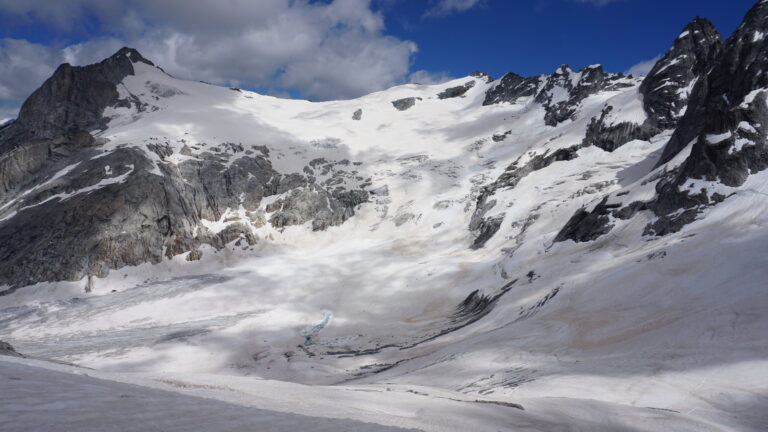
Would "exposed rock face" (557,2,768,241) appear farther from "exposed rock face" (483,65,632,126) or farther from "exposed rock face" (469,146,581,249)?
"exposed rock face" (483,65,632,126)

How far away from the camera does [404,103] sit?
116 m

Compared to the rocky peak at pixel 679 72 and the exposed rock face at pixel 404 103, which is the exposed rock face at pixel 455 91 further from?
the rocky peak at pixel 679 72

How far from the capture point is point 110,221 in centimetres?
5775

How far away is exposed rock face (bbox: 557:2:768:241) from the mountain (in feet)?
0.59

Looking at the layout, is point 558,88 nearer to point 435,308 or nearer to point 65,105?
point 435,308

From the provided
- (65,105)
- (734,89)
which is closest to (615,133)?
(734,89)

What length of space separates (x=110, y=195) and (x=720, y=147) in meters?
66.2

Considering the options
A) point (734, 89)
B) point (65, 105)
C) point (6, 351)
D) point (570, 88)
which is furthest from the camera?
point (570, 88)

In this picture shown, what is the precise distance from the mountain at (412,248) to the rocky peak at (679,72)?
37 centimetres

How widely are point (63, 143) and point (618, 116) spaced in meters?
82.4

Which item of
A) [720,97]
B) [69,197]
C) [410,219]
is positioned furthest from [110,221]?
[720,97]

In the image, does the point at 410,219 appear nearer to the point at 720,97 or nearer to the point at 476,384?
the point at 720,97

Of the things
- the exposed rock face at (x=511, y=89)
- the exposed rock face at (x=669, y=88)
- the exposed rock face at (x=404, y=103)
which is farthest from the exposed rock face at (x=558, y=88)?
the exposed rock face at (x=669, y=88)

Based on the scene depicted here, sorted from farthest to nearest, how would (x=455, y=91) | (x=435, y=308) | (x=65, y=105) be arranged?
(x=455, y=91) < (x=65, y=105) < (x=435, y=308)
